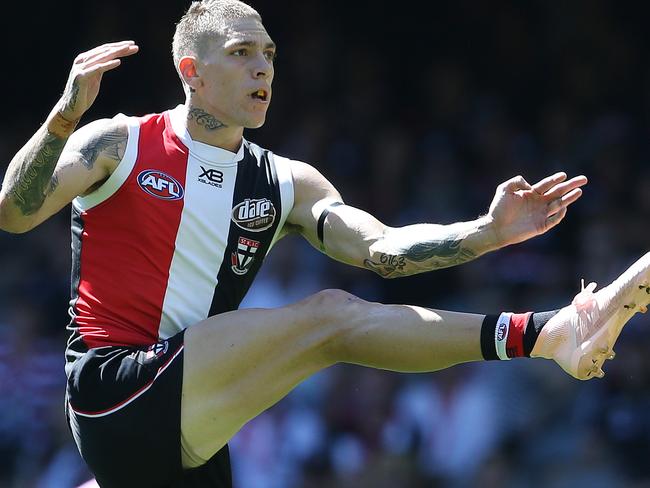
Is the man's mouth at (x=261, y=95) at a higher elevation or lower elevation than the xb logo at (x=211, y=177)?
higher

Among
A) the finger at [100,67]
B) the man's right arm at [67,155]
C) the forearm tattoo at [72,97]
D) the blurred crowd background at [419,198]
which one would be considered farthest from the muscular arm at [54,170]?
the blurred crowd background at [419,198]

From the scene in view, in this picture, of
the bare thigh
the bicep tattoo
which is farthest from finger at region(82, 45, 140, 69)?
the bare thigh

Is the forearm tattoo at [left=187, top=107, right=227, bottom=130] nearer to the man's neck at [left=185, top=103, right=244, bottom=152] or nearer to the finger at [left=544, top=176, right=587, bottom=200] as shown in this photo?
the man's neck at [left=185, top=103, right=244, bottom=152]

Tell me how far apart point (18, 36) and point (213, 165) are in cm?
626

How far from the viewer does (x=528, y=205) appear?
517 centimetres

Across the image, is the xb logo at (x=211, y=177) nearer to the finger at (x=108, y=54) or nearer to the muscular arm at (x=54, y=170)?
the muscular arm at (x=54, y=170)

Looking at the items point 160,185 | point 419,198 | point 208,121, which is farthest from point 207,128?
point 419,198

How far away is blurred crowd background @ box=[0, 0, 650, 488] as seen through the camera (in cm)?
836

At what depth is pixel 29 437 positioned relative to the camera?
9062mm

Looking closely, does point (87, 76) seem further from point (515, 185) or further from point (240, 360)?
point (515, 185)

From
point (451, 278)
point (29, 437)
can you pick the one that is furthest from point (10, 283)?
point (451, 278)

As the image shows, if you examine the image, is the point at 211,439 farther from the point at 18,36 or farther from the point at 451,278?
the point at 18,36

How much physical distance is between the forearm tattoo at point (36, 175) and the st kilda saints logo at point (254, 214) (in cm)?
82

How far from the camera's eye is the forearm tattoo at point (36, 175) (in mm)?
4938
